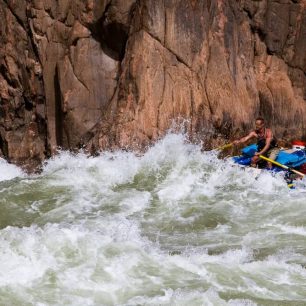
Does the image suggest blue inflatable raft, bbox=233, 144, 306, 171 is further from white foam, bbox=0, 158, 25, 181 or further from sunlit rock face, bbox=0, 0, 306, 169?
white foam, bbox=0, 158, 25, 181

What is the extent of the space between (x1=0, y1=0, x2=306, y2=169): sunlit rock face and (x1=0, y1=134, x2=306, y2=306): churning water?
27.0 inches

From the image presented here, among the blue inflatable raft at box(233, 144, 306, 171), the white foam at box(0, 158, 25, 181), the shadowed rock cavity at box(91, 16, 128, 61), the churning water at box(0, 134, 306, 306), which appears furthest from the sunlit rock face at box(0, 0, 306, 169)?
the blue inflatable raft at box(233, 144, 306, 171)

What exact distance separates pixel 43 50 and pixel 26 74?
1.88 ft

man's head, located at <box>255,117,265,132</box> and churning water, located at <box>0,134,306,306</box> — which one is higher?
man's head, located at <box>255,117,265,132</box>

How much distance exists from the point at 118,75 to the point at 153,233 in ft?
15.5

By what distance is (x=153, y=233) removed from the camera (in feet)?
21.7

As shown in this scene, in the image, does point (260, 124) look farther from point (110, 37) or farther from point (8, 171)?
point (8, 171)

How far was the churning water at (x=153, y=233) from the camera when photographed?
5047 mm

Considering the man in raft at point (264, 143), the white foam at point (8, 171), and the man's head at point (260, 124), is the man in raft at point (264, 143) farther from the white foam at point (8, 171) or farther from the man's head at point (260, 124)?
the white foam at point (8, 171)

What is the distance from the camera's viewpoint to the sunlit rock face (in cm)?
1009

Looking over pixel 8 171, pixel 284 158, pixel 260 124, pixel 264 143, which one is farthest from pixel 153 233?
pixel 8 171

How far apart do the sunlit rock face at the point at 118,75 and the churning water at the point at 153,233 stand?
68 centimetres

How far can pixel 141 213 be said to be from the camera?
7383 millimetres

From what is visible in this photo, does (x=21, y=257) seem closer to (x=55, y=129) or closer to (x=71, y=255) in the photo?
(x=71, y=255)
